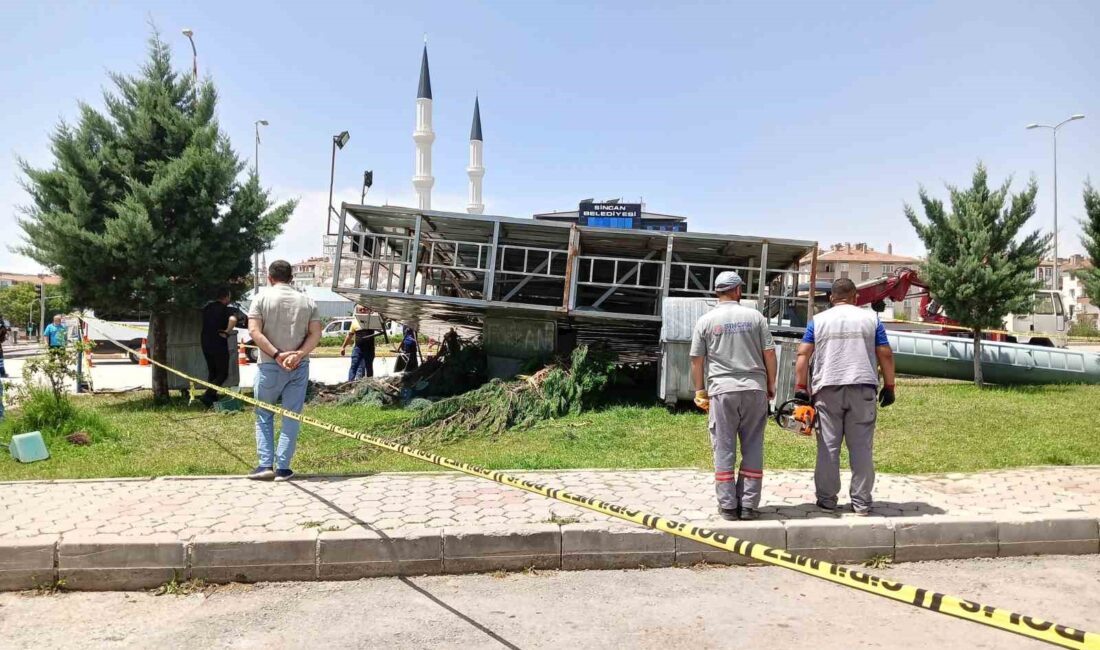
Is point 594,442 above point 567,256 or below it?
below

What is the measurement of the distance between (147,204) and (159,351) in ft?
8.27

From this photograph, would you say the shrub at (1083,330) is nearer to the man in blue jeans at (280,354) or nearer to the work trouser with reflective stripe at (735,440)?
the work trouser with reflective stripe at (735,440)

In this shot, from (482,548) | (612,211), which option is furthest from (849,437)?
(612,211)

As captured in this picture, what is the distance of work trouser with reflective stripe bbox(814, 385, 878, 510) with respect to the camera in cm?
483

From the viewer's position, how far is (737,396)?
15.6 ft

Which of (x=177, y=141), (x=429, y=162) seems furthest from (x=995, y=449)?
(x=429, y=162)

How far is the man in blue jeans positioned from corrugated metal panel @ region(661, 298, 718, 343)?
5280mm

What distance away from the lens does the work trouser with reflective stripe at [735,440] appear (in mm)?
4738

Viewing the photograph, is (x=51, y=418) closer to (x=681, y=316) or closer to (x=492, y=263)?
(x=492, y=263)

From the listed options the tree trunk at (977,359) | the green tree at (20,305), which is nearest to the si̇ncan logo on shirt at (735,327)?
the tree trunk at (977,359)

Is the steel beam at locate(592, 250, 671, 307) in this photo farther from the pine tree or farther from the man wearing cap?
the pine tree

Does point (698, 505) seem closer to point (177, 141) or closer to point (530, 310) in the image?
point (530, 310)

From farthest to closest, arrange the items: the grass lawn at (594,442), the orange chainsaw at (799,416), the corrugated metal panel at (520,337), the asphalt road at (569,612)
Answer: the corrugated metal panel at (520,337) → the grass lawn at (594,442) → the orange chainsaw at (799,416) → the asphalt road at (569,612)

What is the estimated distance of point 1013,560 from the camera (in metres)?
4.51
